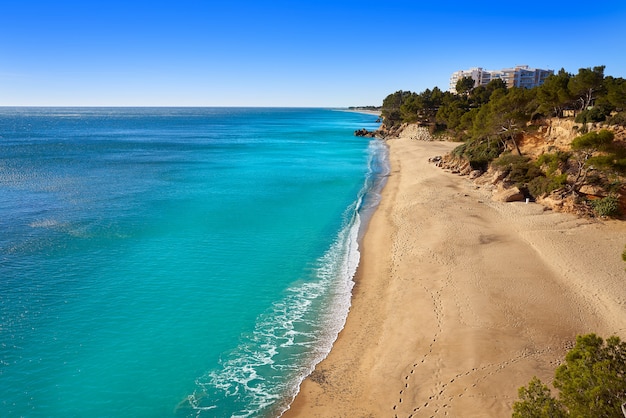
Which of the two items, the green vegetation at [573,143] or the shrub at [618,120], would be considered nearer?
the green vegetation at [573,143]

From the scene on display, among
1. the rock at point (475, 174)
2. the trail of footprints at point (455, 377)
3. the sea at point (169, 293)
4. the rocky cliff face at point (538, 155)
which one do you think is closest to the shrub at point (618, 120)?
the rocky cliff face at point (538, 155)

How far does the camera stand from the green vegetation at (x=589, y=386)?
7.21 meters

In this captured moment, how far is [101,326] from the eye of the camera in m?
16.7

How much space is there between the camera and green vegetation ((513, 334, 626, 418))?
721 cm

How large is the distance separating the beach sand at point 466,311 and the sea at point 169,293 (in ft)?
5.05

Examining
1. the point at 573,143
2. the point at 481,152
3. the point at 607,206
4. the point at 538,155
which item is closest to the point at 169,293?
the point at 607,206

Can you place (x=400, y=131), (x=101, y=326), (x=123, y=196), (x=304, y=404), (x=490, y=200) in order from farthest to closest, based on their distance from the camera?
1. (x=400, y=131)
2. (x=123, y=196)
3. (x=490, y=200)
4. (x=101, y=326)
5. (x=304, y=404)

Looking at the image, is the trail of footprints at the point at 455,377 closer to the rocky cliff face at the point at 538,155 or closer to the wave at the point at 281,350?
the wave at the point at 281,350

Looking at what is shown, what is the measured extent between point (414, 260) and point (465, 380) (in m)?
9.73

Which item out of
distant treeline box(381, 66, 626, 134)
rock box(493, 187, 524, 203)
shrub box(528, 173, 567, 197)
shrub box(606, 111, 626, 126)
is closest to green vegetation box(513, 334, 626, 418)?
shrub box(528, 173, 567, 197)

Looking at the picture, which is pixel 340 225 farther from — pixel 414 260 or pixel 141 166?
pixel 141 166

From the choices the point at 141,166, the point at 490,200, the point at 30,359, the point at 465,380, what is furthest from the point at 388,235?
the point at 141,166

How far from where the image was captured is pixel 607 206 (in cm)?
2605

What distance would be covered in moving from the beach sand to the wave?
2.13 ft
